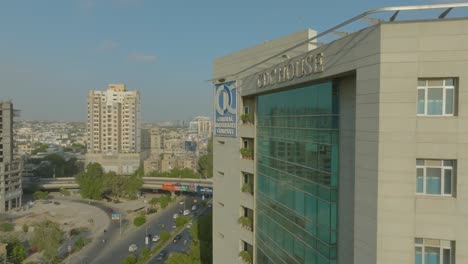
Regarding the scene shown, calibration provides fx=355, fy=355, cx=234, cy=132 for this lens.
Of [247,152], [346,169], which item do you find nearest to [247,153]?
[247,152]

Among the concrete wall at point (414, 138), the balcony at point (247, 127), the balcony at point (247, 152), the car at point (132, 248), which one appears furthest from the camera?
the car at point (132, 248)

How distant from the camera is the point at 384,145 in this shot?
9.55 metres

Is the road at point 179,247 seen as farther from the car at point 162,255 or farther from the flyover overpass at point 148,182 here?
the flyover overpass at point 148,182

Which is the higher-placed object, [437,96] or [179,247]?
[437,96]

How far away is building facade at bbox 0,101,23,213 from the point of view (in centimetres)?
8275

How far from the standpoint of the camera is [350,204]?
11594mm

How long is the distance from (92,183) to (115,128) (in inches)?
1609

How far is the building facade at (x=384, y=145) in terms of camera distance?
9.30 m

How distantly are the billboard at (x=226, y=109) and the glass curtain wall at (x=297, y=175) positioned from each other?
295 cm

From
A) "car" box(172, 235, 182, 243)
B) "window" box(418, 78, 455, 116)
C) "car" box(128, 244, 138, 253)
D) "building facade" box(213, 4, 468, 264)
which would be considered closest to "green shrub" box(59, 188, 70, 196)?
"car" box(128, 244, 138, 253)

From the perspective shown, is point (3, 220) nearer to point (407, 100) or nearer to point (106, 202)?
point (106, 202)

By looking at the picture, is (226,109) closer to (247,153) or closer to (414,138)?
(247,153)

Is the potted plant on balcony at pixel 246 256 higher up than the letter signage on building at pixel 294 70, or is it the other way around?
the letter signage on building at pixel 294 70

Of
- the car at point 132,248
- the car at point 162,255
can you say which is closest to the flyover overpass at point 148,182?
the car at point 132,248
